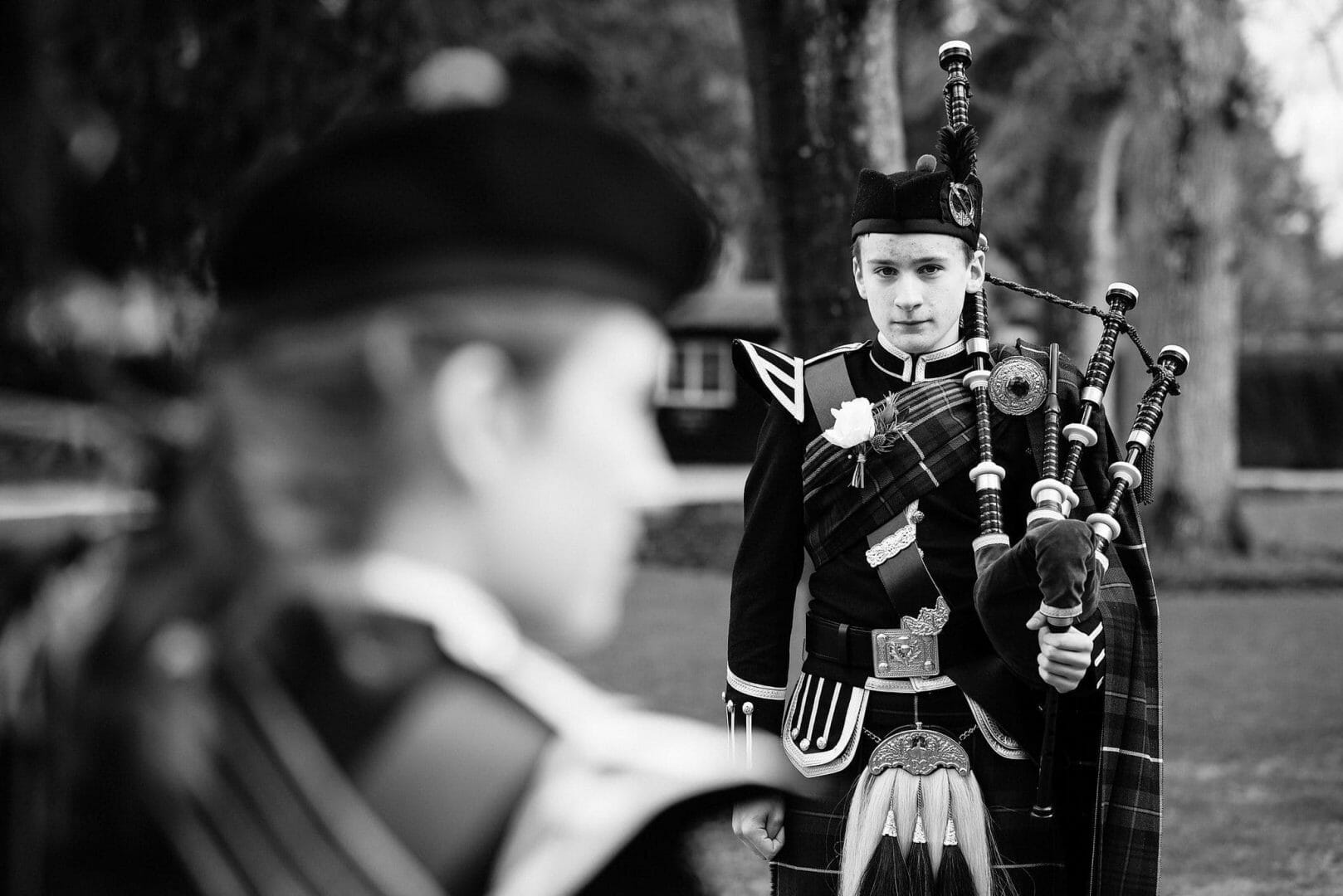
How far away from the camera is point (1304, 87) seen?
512 inches

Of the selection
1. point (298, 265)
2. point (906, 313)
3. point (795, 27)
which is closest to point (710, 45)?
point (795, 27)

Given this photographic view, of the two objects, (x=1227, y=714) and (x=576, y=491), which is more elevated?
(x=576, y=491)

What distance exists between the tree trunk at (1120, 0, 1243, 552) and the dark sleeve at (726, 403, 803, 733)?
1090 centimetres

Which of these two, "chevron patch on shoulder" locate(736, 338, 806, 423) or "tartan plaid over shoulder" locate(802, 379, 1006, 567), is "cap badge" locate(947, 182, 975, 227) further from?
"chevron patch on shoulder" locate(736, 338, 806, 423)

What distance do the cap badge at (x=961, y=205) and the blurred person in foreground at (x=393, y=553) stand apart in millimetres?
1649

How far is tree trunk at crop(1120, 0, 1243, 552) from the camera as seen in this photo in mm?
13117

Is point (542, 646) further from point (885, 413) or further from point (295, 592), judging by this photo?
point (885, 413)

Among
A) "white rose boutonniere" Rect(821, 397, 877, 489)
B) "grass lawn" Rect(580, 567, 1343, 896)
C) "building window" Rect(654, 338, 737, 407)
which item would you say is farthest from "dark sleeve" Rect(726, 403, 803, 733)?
"building window" Rect(654, 338, 737, 407)

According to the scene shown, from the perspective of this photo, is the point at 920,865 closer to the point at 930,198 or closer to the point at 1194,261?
the point at 930,198

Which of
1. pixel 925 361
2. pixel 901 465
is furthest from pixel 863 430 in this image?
pixel 925 361

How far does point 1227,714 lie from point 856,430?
5962 millimetres

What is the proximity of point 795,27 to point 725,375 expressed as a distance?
22985mm

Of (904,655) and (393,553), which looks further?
(904,655)

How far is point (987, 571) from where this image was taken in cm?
261
